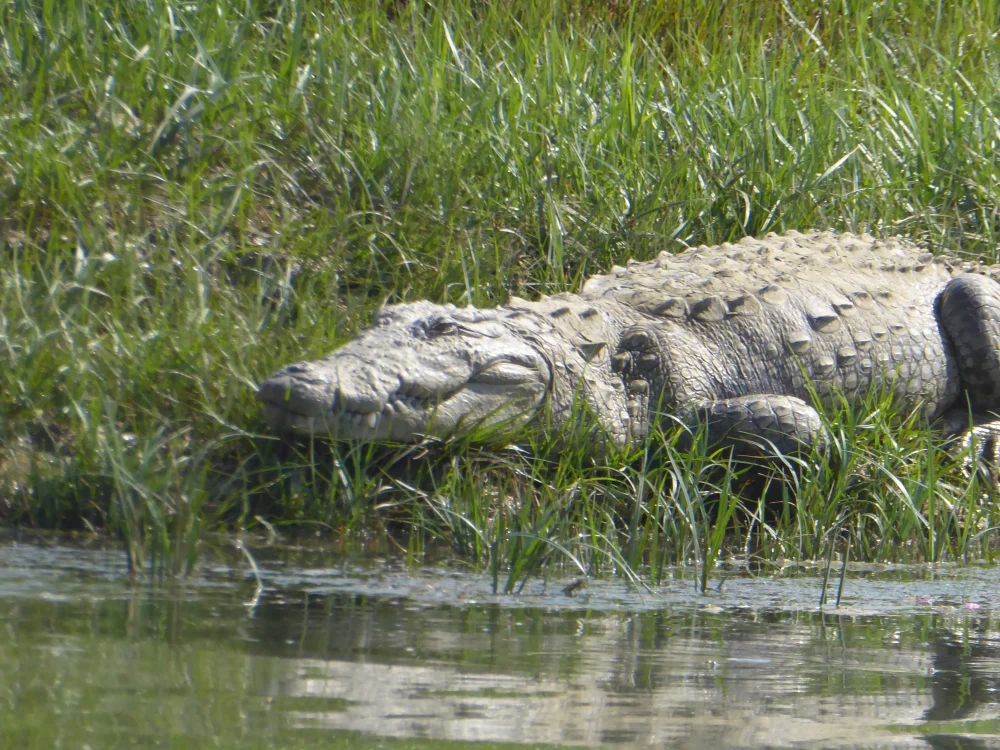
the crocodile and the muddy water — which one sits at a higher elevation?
the crocodile

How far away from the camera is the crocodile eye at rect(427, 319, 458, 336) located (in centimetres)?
401

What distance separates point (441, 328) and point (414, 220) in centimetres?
89

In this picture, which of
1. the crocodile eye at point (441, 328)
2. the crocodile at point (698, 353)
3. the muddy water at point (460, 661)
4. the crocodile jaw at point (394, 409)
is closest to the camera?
the muddy water at point (460, 661)

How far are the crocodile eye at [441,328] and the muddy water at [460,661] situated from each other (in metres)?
1.13

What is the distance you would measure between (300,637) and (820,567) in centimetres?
169

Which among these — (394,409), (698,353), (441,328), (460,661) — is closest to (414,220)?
(441,328)

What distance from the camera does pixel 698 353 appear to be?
4.46m

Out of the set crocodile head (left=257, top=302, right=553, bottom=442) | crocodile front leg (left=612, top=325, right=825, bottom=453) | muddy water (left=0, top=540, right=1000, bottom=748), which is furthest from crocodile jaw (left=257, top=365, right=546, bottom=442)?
muddy water (left=0, top=540, right=1000, bottom=748)

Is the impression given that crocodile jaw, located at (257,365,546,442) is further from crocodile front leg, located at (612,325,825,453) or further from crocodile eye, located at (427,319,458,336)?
crocodile front leg, located at (612,325,825,453)

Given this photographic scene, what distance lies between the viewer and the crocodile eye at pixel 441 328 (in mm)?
4012

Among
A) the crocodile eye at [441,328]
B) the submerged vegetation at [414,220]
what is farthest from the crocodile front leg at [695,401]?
the crocodile eye at [441,328]

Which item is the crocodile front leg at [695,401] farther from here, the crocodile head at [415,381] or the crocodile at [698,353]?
the crocodile head at [415,381]

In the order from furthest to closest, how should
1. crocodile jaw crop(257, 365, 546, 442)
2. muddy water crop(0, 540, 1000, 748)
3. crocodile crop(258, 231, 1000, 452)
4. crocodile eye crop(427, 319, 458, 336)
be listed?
crocodile eye crop(427, 319, 458, 336) < crocodile crop(258, 231, 1000, 452) < crocodile jaw crop(257, 365, 546, 442) < muddy water crop(0, 540, 1000, 748)

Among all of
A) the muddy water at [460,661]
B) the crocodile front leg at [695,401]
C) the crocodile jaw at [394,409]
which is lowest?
the muddy water at [460,661]
